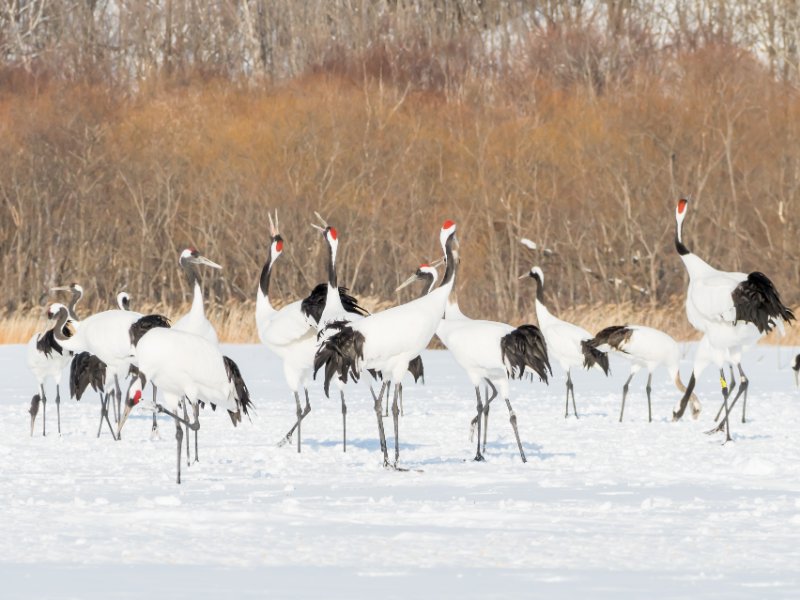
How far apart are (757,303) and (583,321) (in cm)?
1197

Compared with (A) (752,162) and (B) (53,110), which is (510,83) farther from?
(B) (53,110)

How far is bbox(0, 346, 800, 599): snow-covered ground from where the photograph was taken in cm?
573

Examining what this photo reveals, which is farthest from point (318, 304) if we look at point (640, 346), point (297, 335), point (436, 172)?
point (436, 172)

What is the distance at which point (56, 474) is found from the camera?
9.22 m

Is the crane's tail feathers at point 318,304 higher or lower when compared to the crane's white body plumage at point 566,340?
higher

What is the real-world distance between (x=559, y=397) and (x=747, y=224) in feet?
47.0

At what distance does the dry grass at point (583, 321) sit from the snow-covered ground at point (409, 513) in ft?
33.8

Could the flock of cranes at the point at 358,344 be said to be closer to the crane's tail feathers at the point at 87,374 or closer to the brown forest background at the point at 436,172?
the crane's tail feathers at the point at 87,374

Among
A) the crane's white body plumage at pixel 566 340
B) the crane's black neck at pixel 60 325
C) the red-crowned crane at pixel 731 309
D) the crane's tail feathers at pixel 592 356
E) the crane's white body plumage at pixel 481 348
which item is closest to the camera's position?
the crane's white body plumage at pixel 481 348

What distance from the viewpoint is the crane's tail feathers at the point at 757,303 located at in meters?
11.6

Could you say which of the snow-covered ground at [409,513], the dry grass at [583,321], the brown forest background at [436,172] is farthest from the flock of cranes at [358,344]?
the brown forest background at [436,172]

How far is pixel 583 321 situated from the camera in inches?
927

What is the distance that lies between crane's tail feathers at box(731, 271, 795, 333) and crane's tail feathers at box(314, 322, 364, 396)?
3.54 meters

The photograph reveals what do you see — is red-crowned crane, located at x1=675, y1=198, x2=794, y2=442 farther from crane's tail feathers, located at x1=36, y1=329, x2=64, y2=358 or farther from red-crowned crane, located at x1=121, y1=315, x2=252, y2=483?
crane's tail feathers, located at x1=36, y1=329, x2=64, y2=358
